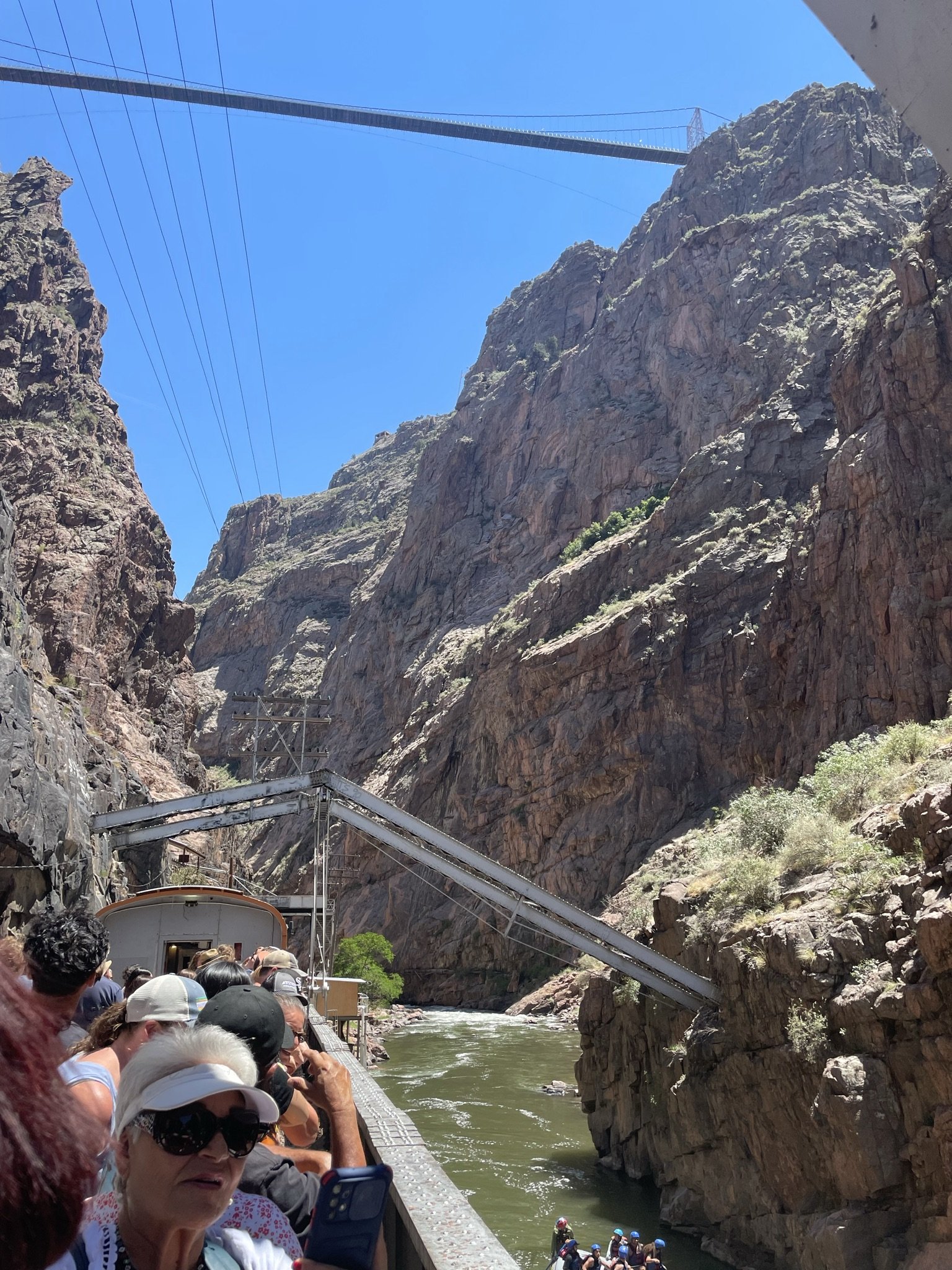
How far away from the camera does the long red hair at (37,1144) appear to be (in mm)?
1316

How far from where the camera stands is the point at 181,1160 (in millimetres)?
2074

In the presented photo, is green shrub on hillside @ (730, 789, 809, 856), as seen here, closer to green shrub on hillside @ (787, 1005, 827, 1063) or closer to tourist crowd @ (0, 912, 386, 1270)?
green shrub on hillside @ (787, 1005, 827, 1063)

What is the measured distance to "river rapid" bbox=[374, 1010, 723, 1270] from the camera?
17328mm

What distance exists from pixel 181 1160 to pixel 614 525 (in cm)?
7967

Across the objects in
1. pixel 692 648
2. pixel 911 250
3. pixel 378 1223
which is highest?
pixel 911 250

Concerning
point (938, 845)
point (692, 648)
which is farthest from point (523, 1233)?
point (692, 648)

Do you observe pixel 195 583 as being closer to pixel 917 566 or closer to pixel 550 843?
pixel 550 843

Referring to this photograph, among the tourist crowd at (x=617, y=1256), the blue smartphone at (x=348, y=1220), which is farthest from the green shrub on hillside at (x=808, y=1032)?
the blue smartphone at (x=348, y=1220)

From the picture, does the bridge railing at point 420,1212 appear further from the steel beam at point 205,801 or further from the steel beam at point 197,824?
the steel beam at point 197,824

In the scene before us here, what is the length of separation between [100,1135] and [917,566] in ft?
161

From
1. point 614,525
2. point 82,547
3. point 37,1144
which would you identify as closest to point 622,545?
point 614,525

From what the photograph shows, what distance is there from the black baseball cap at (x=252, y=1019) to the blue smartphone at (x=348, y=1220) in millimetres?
1067

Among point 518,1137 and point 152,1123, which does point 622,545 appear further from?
point 152,1123

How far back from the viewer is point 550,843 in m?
60.9
